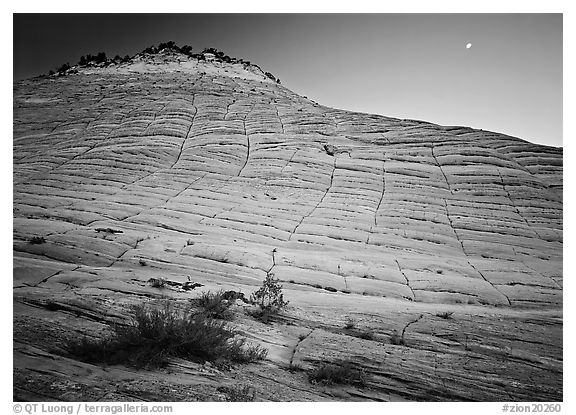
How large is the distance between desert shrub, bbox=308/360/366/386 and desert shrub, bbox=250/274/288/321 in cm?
193

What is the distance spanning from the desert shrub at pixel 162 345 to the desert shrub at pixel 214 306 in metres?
1.05

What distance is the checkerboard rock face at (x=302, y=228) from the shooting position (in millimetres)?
6906

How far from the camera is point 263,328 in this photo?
24.8 ft

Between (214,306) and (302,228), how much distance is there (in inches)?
337

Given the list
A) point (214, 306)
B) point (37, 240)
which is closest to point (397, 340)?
point (214, 306)

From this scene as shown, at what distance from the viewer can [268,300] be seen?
8.69 meters

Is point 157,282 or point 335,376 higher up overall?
point 157,282

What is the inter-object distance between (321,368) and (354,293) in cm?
445

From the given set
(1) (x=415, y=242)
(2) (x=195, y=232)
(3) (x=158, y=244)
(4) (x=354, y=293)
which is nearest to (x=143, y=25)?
(3) (x=158, y=244)

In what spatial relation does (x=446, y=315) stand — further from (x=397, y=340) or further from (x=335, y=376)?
(x=335, y=376)

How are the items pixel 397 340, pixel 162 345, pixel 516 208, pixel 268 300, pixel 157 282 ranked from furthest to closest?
pixel 516 208 < pixel 268 300 < pixel 157 282 < pixel 397 340 < pixel 162 345

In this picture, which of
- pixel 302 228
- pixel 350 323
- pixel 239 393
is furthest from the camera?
pixel 302 228

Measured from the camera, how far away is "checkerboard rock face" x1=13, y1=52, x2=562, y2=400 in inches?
272
